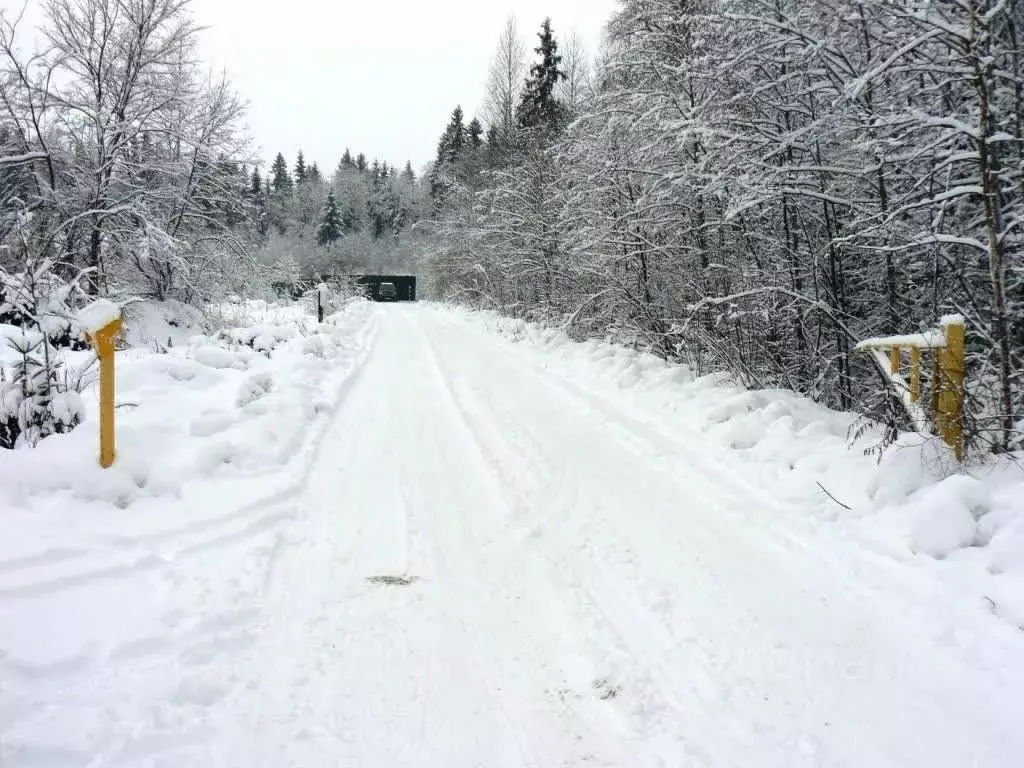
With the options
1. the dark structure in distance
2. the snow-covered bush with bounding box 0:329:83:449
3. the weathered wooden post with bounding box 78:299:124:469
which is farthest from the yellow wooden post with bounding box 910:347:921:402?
the dark structure in distance

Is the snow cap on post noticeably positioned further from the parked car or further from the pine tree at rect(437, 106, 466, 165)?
the parked car

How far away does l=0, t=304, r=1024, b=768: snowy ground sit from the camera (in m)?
2.55

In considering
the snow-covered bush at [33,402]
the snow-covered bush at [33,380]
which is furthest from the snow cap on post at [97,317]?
the snow-covered bush at [33,402]

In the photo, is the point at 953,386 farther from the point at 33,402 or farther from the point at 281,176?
the point at 281,176

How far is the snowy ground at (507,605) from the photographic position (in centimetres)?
255

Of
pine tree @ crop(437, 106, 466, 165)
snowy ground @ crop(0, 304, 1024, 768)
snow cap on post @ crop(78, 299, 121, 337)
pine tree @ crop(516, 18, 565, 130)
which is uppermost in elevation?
pine tree @ crop(437, 106, 466, 165)

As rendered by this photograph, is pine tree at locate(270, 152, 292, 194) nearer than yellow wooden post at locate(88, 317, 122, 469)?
No

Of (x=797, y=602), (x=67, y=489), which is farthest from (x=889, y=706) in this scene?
(x=67, y=489)

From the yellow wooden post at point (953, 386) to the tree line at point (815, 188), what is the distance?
108 millimetres

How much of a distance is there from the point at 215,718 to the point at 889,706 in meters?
2.81

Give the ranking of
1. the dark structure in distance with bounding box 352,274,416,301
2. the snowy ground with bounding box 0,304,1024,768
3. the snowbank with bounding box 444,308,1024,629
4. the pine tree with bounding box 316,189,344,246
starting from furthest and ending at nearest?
1. the pine tree with bounding box 316,189,344,246
2. the dark structure in distance with bounding box 352,274,416,301
3. the snowbank with bounding box 444,308,1024,629
4. the snowy ground with bounding box 0,304,1024,768

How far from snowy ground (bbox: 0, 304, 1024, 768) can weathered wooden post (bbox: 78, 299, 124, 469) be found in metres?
0.20

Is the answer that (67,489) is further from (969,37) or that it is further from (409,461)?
(969,37)

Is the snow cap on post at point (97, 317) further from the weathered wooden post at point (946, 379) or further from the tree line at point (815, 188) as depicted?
the weathered wooden post at point (946, 379)
